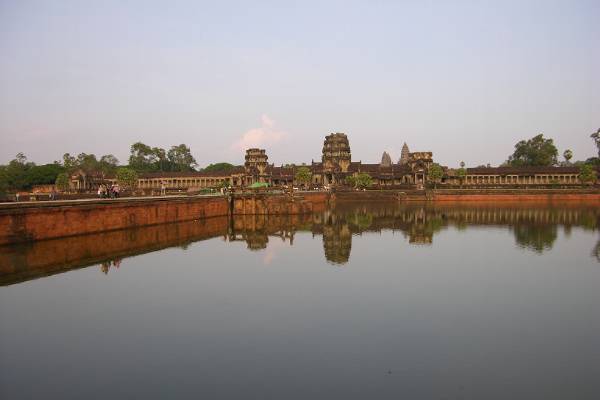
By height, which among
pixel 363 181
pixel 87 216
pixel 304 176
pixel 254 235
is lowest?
pixel 254 235

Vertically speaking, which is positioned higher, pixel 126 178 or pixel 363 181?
pixel 126 178

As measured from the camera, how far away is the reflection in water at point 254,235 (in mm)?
22984

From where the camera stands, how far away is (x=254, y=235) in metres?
36.0

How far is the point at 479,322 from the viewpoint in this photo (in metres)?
14.1

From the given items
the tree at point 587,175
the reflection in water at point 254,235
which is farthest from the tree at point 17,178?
the tree at point 587,175

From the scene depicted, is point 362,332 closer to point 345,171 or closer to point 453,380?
point 453,380

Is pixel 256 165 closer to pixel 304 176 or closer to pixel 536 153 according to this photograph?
pixel 304 176

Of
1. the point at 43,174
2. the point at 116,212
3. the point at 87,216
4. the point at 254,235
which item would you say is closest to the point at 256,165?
the point at 43,174

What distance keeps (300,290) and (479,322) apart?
274 inches

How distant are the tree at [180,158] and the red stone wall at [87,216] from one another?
9752 cm

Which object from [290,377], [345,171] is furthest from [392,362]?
[345,171]

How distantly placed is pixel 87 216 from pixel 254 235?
12.2 metres

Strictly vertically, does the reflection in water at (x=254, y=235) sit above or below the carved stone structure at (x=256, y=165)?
below

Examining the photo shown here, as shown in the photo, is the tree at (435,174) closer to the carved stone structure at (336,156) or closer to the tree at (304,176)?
the carved stone structure at (336,156)
